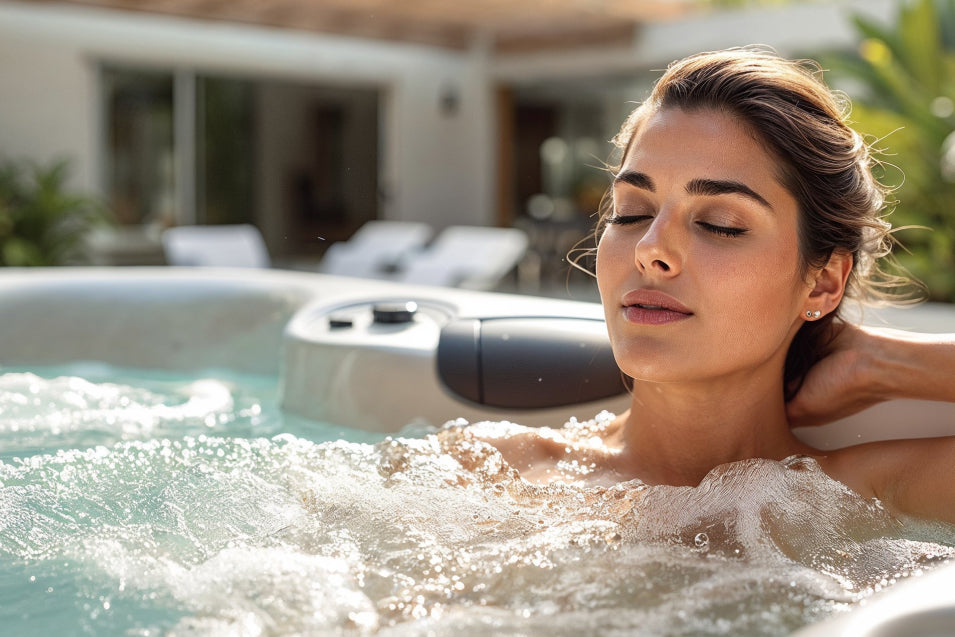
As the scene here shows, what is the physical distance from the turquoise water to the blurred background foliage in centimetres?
464

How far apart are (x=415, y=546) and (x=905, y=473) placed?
78 centimetres

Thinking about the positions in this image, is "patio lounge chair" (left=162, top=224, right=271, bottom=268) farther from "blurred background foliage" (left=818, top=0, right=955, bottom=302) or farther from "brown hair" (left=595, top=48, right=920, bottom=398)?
"brown hair" (left=595, top=48, right=920, bottom=398)

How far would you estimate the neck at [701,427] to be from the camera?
1715 mm

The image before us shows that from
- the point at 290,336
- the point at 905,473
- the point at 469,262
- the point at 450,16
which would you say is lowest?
the point at 469,262

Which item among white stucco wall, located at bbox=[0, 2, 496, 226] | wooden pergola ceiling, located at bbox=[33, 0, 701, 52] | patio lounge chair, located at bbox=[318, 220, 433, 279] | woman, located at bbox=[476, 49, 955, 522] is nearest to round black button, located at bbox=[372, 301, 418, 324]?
woman, located at bbox=[476, 49, 955, 522]

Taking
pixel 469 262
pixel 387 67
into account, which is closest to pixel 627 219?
pixel 469 262

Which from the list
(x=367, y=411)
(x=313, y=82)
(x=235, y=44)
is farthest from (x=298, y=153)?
(x=367, y=411)

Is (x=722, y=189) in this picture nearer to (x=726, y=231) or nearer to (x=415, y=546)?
(x=726, y=231)

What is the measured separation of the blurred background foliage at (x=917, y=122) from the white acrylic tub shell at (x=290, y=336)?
3389mm

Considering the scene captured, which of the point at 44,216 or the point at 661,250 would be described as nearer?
the point at 661,250

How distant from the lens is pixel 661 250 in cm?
151

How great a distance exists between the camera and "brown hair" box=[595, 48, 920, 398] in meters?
1.56

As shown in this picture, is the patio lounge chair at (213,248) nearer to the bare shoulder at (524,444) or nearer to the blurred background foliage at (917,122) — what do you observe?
the blurred background foliage at (917,122)

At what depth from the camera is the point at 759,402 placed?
1749mm
